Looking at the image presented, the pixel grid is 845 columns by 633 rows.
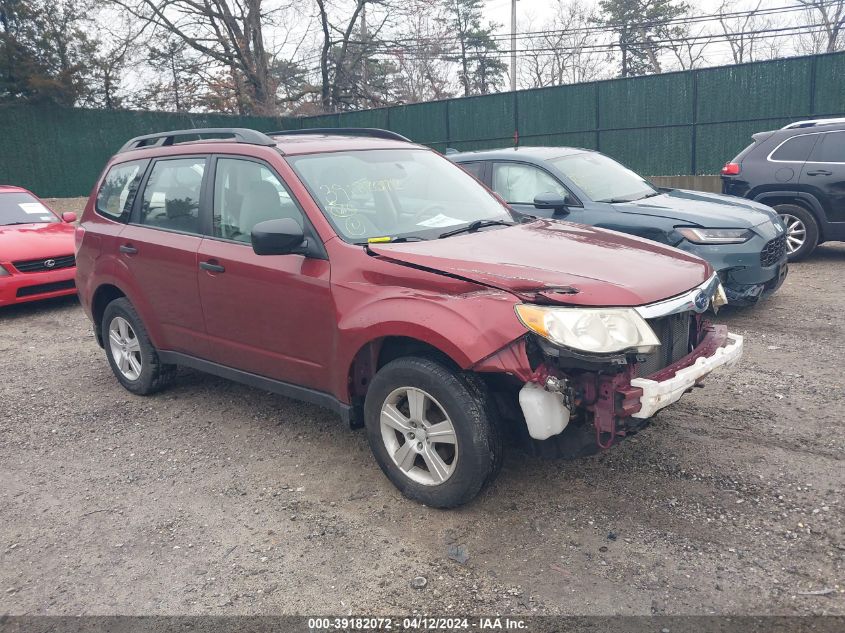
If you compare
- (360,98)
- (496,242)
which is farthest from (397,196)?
(360,98)

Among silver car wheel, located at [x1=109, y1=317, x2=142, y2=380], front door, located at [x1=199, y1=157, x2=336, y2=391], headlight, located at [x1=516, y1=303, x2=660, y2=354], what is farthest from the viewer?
silver car wheel, located at [x1=109, y1=317, x2=142, y2=380]

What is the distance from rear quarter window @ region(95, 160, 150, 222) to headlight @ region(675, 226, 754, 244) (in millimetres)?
4704

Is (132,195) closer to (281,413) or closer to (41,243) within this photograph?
(281,413)

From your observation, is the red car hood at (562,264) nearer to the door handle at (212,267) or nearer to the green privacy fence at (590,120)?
the door handle at (212,267)

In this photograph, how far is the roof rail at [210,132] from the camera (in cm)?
443

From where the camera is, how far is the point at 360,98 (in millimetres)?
29578

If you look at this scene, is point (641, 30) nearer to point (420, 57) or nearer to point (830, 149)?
point (420, 57)

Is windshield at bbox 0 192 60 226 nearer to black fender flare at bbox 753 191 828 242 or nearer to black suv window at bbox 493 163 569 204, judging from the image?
black suv window at bbox 493 163 569 204

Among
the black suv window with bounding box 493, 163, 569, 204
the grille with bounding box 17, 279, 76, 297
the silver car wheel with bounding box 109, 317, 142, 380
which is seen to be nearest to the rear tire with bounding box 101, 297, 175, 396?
the silver car wheel with bounding box 109, 317, 142, 380

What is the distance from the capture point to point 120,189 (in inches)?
214

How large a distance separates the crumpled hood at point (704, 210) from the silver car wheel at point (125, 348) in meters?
4.52

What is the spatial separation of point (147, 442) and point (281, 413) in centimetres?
89

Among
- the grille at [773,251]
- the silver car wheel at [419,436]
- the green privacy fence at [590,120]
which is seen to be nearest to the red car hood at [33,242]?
the silver car wheel at [419,436]

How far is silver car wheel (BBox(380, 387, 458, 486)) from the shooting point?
346 centimetres
